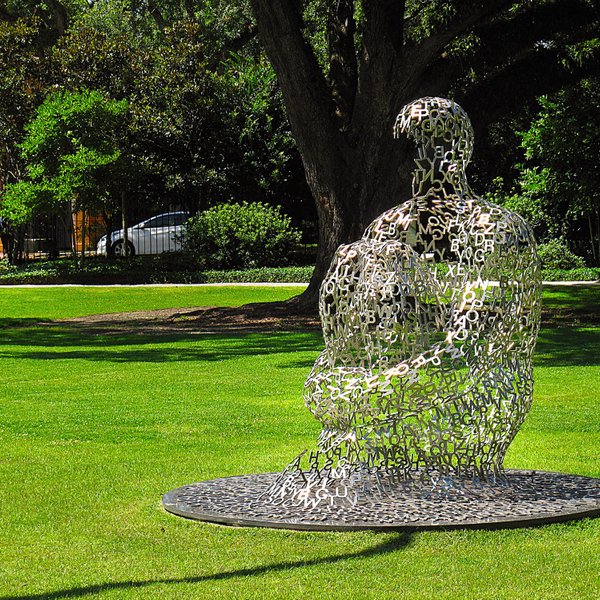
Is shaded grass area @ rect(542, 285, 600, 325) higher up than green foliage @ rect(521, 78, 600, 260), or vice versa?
green foliage @ rect(521, 78, 600, 260)

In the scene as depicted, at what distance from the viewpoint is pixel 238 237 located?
33156 mm

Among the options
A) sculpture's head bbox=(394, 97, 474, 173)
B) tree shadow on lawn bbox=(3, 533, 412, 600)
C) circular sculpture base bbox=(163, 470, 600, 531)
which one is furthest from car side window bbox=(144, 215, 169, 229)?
tree shadow on lawn bbox=(3, 533, 412, 600)

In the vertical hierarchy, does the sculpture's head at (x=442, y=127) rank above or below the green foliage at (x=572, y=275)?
above

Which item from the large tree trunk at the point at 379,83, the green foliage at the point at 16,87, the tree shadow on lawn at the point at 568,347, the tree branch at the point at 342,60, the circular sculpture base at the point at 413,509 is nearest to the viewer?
the circular sculpture base at the point at 413,509

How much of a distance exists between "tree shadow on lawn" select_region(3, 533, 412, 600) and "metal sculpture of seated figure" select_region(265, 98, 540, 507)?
31.4 inches

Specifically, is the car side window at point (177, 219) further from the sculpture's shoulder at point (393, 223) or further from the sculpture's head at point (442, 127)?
the sculpture's head at point (442, 127)

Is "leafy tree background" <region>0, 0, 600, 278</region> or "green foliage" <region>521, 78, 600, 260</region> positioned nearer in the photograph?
"leafy tree background" <region>0, 0, 600, 278</region>

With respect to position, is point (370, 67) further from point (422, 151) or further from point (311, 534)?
point (311, 534)

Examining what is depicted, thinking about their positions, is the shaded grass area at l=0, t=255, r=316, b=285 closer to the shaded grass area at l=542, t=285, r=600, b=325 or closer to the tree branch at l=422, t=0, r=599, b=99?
the shaded grass area at l=542, t=285, r=600, b=325

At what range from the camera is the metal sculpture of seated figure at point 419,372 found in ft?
21.9

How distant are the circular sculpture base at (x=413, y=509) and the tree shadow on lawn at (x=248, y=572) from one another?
0.25 meters

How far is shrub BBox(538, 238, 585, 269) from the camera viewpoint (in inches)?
1267

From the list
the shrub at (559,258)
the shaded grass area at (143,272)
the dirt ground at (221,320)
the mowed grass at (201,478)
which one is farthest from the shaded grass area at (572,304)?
the shaded grass area at (143,272)

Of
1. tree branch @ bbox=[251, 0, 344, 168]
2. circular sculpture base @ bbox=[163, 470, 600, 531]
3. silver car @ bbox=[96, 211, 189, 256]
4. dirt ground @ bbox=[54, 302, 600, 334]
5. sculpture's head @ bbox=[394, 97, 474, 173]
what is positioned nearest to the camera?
circular sculpture base @ bbox=[163, 470, 600, 531]
